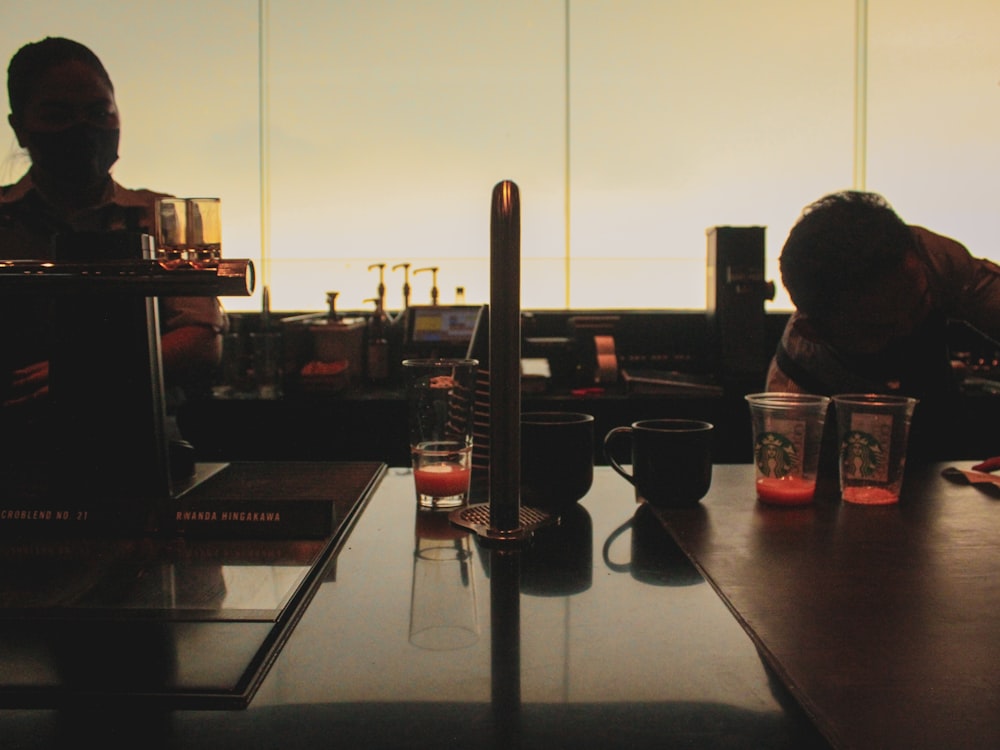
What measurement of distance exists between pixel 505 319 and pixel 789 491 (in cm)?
46

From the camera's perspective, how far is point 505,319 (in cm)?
80

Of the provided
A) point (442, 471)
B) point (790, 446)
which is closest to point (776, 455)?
point (790, 446)

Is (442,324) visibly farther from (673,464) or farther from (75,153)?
(673,464)

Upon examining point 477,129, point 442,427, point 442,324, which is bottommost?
point 442,427

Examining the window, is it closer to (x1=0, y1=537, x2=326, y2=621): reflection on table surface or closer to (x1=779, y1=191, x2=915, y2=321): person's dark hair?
(x1=779, y1=191, x2=915, y2=321): person's dark hair

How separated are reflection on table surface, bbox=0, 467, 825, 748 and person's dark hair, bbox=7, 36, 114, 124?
152cm

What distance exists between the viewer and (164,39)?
11.4 feet

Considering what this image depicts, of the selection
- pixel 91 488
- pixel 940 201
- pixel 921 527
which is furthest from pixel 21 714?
pixel 940 201

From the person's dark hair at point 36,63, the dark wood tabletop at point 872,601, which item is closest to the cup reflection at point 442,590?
the dark wood tabletop at point 872,601

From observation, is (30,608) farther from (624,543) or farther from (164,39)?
(164,39)

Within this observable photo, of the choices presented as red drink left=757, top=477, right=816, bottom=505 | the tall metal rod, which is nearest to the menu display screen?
red drink left=757, top=477, right=816, bottom=505

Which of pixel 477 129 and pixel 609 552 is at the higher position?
pixel 477 129

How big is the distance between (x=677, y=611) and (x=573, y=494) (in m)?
0.35

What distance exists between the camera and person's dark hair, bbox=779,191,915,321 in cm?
173
